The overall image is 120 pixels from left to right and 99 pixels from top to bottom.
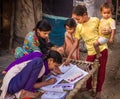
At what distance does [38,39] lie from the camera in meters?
4.09

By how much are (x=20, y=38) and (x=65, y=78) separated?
2.71 meters

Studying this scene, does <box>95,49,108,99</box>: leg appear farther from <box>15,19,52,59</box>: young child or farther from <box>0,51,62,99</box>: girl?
<box>0,51,62,99</box>: girl

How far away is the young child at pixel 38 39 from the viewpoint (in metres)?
3.95

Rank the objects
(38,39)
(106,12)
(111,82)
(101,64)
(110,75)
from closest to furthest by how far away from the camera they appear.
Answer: (38,39) < (106,12) < (101,64) < (111,82) < (110,75)

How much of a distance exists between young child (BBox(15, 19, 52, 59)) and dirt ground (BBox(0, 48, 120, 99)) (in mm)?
1104

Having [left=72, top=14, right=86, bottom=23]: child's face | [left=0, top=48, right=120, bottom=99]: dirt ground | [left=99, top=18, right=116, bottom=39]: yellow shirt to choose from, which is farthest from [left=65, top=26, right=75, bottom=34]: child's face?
[left=0, top=48, right=120, bottom=99]: dirt ground

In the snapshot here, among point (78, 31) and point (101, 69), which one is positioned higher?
point (78, 31)

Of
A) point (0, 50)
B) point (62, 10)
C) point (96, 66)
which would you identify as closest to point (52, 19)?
point (62, 10)

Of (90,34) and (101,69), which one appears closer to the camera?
(90,34)

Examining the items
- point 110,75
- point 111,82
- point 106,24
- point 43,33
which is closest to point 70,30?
point 106,24

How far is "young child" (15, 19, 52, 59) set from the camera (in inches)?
155

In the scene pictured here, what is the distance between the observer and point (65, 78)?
13.4 ft

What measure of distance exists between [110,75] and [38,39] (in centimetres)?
214

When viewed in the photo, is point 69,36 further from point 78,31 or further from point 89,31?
point 89,31
